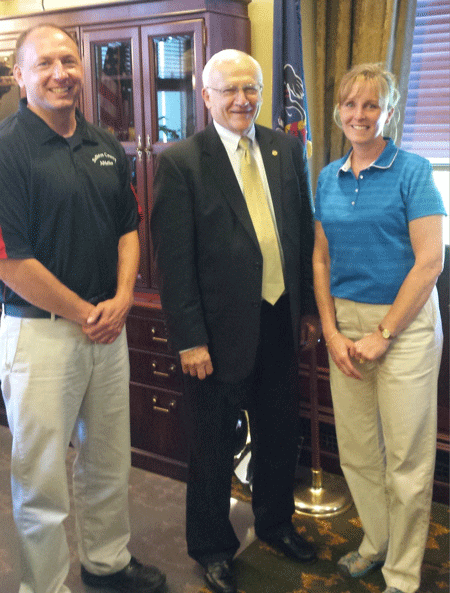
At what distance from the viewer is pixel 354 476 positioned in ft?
6.98

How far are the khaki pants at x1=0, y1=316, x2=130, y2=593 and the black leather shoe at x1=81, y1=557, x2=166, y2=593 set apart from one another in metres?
0.22

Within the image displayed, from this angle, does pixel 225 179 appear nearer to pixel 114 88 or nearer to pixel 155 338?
pixel 155 338

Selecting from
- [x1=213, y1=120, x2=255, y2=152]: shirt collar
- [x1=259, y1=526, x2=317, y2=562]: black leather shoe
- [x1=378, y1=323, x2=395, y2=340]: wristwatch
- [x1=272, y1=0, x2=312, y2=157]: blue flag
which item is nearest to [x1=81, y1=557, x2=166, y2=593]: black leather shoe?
[x1=259, y1=526, x2=317, y2=562]: black leather shoe

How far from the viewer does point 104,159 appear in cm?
191

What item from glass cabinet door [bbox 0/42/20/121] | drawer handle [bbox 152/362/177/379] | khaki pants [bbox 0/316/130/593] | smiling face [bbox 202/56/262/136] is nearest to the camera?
khaki pants [bbox 0/316/130/593]

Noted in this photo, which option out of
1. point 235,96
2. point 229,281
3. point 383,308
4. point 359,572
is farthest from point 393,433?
point 235,96

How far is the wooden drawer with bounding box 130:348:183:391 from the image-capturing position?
288 cm

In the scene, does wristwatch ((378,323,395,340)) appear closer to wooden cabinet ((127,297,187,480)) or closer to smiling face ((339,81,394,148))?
smiling face ((339,81,394,148))

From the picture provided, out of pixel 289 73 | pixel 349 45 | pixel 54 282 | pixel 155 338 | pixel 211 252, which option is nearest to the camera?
pixel 54 282

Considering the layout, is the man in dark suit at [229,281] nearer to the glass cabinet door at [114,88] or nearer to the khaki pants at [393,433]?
the khaki pants at [393,433]

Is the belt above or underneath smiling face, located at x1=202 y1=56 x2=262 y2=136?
underneath

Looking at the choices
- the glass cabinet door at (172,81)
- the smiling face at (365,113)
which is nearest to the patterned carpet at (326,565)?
the smiling face at (365,113)

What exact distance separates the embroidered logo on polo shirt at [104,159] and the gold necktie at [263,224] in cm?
41

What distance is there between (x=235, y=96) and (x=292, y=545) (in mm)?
1553
